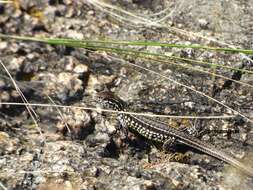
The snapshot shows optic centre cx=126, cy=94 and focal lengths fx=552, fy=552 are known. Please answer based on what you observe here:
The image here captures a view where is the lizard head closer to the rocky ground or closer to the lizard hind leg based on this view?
the rocky ground

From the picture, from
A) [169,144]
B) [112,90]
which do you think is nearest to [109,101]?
[112,90]

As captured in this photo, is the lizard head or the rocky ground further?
the lizard head

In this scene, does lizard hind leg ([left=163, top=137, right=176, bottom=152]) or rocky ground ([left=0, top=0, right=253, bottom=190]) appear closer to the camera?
rocky ground ([left=0, top=0, right=253, bottom=190])

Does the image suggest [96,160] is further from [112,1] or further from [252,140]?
[112,1]

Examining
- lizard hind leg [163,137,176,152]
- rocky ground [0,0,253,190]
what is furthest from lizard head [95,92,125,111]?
lizard hind leg [163,137,176,152]

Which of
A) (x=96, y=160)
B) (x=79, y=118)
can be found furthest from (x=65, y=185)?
(x=79, y=118)

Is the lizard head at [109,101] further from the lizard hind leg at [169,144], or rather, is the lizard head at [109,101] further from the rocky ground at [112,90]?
the lizard hind leg at [169,144]

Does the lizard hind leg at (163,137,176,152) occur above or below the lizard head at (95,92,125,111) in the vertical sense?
below

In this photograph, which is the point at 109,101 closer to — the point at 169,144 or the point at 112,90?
the point at 112,90

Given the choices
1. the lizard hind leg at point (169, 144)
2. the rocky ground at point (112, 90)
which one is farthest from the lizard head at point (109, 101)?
the lizard hind leg at point (169, 144)
